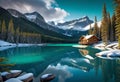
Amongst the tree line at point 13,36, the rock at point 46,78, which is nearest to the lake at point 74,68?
the rock at point 46,78

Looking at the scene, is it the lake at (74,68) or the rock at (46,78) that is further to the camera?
the lake at (74,68)

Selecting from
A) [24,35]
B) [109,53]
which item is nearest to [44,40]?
[24,35]

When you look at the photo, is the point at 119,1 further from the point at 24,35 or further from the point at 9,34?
the point at 24,35

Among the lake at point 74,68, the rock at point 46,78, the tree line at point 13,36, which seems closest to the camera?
the rock at point 46,78

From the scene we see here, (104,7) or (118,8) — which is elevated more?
(104,7)

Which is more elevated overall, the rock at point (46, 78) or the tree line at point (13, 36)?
the tree line at point (13, 36)

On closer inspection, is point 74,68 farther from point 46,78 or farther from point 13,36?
point 13,36

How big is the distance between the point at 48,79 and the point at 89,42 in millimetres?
90579

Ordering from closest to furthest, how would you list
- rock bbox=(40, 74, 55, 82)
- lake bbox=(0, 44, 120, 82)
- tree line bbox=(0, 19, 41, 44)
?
rock bbox=(40, 74, 55, 82)
lake bbox=(0, 44, 120, 82)
tree line bbox=(0, 19, 41, 44)

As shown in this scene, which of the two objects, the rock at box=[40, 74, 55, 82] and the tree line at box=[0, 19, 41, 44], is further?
the tree line at box=[0, 19, 41, 44]

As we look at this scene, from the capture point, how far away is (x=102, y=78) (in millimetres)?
22562

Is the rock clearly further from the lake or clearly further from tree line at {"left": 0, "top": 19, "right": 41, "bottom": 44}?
tree line at {"left": 0, "top": 19, "right": 41, "bottom": 44}

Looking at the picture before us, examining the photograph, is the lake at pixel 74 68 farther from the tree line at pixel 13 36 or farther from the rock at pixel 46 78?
the tree line at pixel 13 36

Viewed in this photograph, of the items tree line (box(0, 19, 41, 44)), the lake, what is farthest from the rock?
tree line (box(0, 19, 41, 44))
